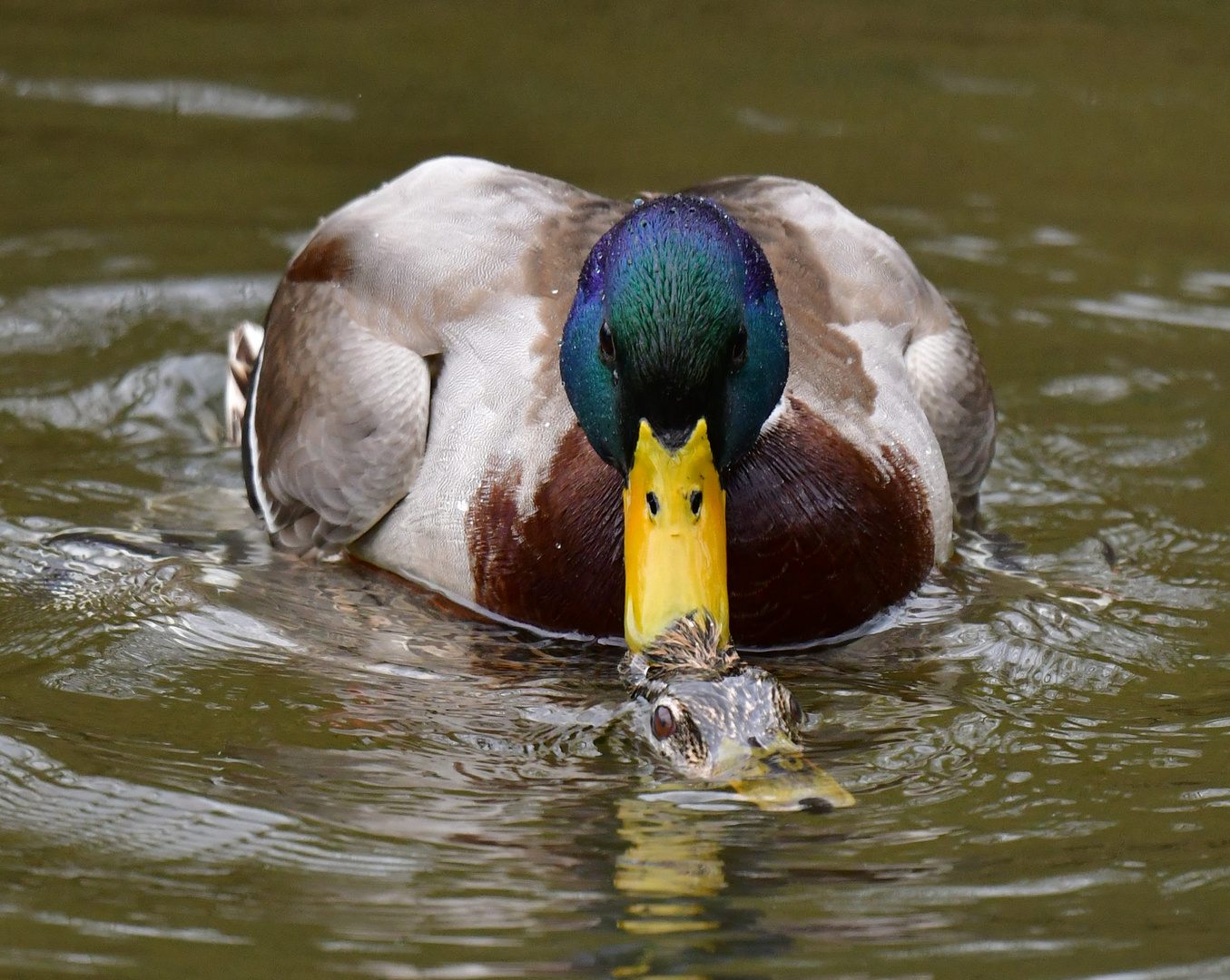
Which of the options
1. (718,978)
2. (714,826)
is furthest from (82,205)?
(718,978)

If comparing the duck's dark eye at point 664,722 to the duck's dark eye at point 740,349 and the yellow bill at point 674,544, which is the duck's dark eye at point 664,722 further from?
the duck's dark eye at point 740,349

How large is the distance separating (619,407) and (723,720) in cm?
83

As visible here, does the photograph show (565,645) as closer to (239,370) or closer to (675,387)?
(675,387)

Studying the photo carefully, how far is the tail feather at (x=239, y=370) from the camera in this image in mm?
7004

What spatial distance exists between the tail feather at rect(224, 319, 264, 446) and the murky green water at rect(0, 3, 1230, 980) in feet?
0.37

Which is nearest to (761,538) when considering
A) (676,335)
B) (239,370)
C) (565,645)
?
(565,645)

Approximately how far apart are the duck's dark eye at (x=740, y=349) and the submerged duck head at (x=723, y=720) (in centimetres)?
63

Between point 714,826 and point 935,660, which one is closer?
point 714,826

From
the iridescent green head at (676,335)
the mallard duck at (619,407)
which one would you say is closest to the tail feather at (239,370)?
the mallard duck at (619,407)

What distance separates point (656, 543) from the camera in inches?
185

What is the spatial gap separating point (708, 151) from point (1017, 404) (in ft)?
8.37

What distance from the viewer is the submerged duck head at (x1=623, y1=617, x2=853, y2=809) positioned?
14.0 ft

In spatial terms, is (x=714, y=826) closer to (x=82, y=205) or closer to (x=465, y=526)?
(x=465, y=526)

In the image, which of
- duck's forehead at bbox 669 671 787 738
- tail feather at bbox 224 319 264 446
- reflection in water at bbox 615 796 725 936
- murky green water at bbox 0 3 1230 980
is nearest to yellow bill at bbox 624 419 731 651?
duck's forehead at bbox 669 671 787 738
